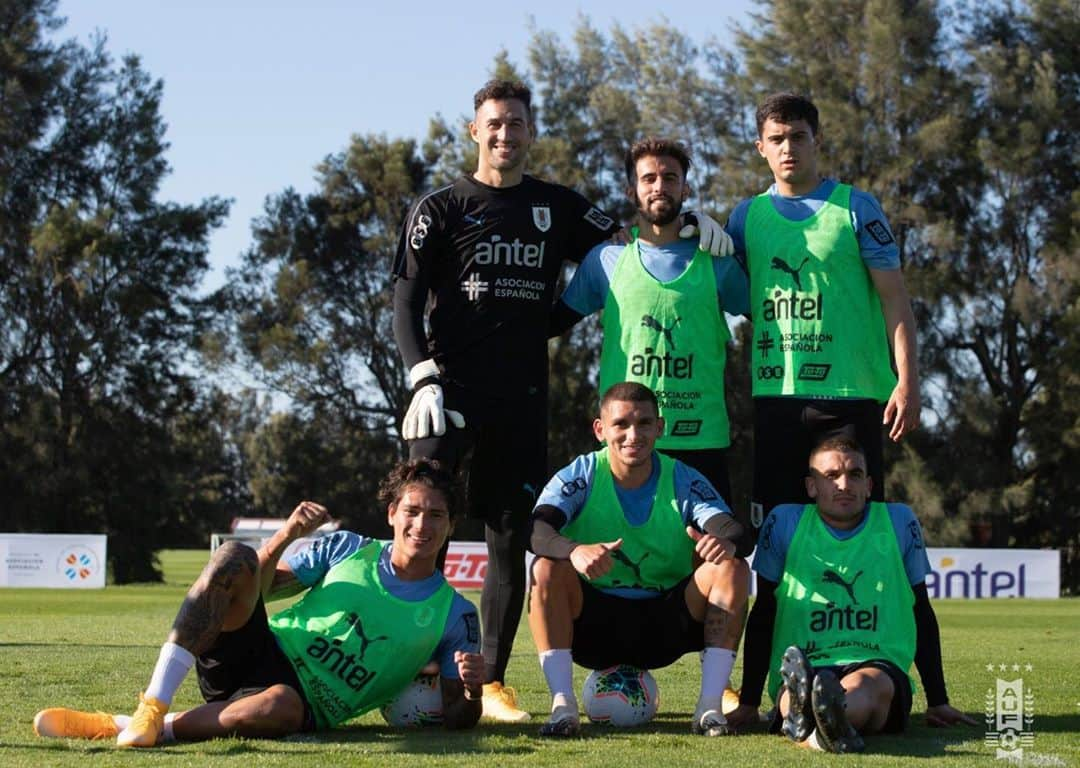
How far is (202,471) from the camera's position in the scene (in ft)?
134

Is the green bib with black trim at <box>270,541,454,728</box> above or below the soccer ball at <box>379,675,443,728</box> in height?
above

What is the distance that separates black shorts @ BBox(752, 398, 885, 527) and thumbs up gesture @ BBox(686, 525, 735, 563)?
0.91 m

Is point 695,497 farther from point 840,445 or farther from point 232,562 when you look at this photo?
point 232,562

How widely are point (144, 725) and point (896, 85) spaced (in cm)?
3164

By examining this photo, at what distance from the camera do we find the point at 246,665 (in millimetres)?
5184

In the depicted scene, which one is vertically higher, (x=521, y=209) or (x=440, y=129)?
(x=440, y=129)

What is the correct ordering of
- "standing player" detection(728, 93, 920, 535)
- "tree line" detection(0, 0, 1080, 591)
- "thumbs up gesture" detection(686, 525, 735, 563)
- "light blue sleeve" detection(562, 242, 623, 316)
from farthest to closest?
"tree line" detection(0, 0, 1080, 591) → "light blue sleeve" detection(562, 242, 623, 316) → "standing player" detection(728, 93, 920, 535) → "thumbs up gesture" detection(686, 525, 735, 563)

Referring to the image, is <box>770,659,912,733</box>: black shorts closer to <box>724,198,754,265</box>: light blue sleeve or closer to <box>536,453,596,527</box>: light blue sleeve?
<box>536,453,596,527</box>: light blue sleeve

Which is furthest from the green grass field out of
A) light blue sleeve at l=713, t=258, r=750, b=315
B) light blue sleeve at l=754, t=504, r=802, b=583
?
light blue sleeve at l=713, t=258, r=750, b=315

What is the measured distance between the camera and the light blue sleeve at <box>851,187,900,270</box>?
6.08 m

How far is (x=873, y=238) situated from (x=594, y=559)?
200 centimetres

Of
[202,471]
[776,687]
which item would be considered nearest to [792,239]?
[776,687]

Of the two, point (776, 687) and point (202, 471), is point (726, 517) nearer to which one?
point (776, 687)

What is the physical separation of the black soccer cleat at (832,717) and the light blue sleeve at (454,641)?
1.35 m
